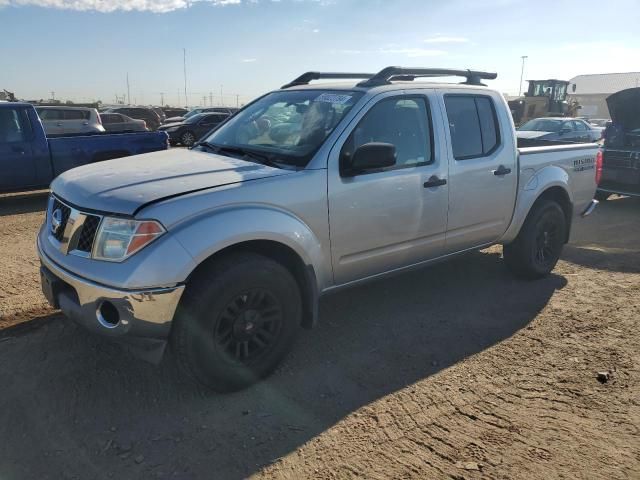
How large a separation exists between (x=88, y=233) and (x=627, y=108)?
10.3m

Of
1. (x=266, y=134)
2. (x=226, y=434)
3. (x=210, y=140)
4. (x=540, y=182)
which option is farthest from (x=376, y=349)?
(x=540, y=182)

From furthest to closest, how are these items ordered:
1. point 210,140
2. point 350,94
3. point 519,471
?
point 210,140 → point 350,94 → point 519,471

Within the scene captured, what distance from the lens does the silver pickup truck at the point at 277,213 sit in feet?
9.23

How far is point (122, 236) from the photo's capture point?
2.78 metres

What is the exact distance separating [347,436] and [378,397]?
1.46 feet

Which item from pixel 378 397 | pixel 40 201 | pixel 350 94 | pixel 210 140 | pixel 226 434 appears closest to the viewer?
pixel 226 434

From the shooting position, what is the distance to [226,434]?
285 cm

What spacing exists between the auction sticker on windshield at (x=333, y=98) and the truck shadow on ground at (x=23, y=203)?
6.43 meters

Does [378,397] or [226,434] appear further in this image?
[378,397]

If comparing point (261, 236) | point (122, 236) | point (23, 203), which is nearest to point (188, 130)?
point (23, 203)

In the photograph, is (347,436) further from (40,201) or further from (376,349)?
(40,201)

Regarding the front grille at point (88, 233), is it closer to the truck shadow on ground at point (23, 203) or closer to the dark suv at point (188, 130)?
the truck shadow on ground at point (23, 203)

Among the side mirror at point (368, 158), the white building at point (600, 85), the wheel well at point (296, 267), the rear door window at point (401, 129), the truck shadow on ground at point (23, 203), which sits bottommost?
the truck shadow on ground at point (23, 203)

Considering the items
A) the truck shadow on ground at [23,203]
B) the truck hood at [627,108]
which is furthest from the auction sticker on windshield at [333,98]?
the truck hood at [627,108]
